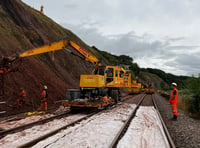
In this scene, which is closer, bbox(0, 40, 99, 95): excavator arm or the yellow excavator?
bbox(0, 40, 99, 95): excavator arm

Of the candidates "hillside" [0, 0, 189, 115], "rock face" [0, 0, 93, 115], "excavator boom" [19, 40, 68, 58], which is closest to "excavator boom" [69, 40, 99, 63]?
"excavator boom" [19, 40, 68, 58]

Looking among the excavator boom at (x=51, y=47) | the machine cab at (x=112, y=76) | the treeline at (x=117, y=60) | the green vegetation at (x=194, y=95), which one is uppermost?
the treeline at (x=117, y=60)

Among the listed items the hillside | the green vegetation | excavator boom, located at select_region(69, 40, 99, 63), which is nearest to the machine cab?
the hillside

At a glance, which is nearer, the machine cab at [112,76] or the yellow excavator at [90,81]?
the yellow excavator at [90,81]

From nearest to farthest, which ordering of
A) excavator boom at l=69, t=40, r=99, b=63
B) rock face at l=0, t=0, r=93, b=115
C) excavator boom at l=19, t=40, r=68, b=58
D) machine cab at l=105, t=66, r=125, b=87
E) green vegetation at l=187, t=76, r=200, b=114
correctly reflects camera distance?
excavator boom at l=19, t=40, r=68, b=58 < excavator boom at l=69, t=40, r=99, b=63 < rock face at l=0, t=0, r=93, b=115 < green vegetation at l=187, t=76, r=200, b=114 < machine cab at l=105, t=66, r=125, b=87

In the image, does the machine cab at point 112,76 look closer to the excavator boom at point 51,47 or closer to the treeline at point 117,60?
the excavator boom at point 51,47

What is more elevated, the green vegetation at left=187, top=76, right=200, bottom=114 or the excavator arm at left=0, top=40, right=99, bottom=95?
the excavator arm at left=0, top=40, right=99, bottom=95

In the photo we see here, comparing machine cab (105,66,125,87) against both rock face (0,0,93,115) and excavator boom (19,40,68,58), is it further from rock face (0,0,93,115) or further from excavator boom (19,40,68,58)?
excavator boom (19,40,68,58)

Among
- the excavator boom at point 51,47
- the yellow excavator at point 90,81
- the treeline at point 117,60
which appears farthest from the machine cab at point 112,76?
the treeline at point 117,60

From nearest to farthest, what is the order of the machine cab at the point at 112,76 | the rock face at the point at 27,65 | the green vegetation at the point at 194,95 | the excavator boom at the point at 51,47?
the excavator boom at the point at 51,47 < the rock face at the point at 27,65 < the green vegetation at the point at 194,95 < the machine cab at the point at 112,76

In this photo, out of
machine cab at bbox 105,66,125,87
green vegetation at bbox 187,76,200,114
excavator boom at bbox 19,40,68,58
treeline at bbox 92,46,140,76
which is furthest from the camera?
treeline at bbox 92,46,140,76

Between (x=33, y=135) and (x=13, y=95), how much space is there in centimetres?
713

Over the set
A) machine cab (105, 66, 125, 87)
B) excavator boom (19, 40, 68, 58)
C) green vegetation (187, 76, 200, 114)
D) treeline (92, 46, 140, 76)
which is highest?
treeline (92, 46, 140, 76)

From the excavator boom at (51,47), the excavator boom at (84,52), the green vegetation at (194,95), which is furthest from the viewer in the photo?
the green vegetation at (194,95)
